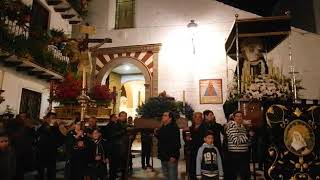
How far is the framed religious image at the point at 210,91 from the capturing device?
34.4ft

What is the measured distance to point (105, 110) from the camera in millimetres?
8961

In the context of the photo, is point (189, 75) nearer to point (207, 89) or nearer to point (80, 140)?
point (207, 89)

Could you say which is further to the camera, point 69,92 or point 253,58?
point 69,92

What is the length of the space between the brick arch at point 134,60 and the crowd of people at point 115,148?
16.2ft

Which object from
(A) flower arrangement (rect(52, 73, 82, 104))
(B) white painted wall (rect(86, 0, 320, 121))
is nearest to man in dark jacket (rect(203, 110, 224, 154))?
(A) flower arrangement (rect(52, 73, 82, 104))

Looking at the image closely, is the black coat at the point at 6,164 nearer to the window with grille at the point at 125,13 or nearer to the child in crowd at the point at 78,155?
Answer: the child in crowd at the point at 78,155

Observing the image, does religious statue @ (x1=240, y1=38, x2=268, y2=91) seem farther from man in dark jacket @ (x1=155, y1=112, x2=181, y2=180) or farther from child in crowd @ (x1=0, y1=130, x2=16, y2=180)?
child in crowd @ (x1=0, y1=130, x2=16, y2=180)

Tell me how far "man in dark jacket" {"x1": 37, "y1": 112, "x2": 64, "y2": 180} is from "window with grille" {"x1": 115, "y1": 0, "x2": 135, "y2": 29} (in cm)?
689

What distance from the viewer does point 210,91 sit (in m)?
10.6

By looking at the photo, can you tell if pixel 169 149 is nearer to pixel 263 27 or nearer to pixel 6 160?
pixel 6 160

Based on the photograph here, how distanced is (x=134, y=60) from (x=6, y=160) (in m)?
7.39

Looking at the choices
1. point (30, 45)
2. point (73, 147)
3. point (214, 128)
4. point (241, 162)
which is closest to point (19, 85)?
point (30, 45)

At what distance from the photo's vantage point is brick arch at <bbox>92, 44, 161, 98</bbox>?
36.8 ft

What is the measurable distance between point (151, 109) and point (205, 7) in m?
5.43
